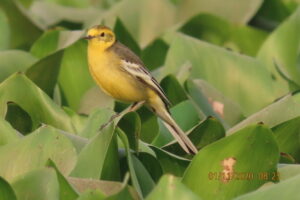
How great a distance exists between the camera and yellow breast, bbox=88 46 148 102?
19.1 ft

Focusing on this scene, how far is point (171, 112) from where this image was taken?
5.79 metres

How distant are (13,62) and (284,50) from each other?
6.42 ft

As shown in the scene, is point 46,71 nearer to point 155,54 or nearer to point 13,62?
point 13,62

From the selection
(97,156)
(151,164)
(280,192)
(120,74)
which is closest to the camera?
(280,192)

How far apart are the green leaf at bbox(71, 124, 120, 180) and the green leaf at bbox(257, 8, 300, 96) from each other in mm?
2524

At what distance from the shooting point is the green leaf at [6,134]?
16.2ft

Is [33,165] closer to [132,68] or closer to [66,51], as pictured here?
[132,68]

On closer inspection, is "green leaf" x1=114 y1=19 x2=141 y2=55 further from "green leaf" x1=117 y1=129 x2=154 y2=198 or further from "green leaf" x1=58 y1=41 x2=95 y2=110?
"green leaf" x1=117 y1=129 x2=154 y2=198

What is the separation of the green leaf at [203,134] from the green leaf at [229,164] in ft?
1.60

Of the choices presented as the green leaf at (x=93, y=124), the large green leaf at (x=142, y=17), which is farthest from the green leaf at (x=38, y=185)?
the large green leaf at (x=142, y=17)

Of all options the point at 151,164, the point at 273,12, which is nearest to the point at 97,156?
the point at 151,164

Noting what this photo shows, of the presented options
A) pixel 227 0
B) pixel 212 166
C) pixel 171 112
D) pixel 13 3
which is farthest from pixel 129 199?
pixel 227 0

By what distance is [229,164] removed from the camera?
4.70 metres
